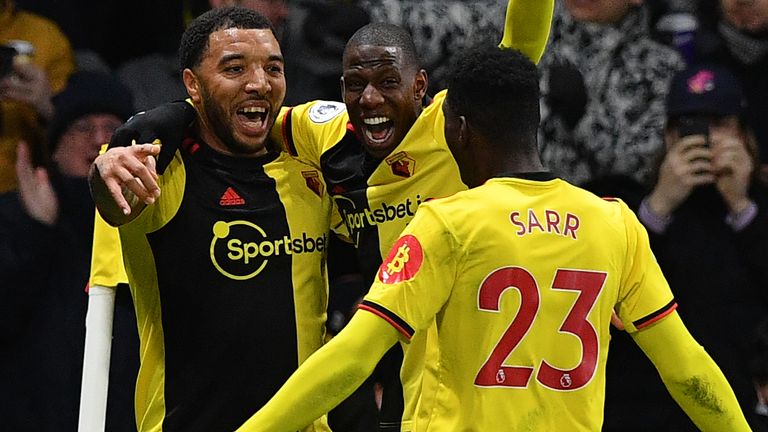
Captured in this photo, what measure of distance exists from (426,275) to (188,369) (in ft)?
3.84

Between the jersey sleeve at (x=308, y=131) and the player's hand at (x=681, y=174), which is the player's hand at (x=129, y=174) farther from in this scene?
the player's hand at (x=681, y=174)

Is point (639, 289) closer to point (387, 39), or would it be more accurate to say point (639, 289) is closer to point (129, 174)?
point (387, 39)

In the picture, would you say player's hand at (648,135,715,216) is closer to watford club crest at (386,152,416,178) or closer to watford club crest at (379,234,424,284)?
watford club crest at (386,152,416,178)

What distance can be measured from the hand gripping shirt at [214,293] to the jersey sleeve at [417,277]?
0.94m

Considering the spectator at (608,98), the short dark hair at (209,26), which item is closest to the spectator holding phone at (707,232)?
the spectator at (608,98)

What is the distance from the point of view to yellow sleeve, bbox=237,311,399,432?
151 inches

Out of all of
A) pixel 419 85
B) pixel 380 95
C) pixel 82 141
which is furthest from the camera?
pixel 82 141

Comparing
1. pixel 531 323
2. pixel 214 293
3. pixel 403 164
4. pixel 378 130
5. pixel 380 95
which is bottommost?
pixel 214 293

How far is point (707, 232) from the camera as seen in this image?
6516mm

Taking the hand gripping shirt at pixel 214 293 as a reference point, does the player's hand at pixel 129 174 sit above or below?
above

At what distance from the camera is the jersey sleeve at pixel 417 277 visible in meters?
3.96

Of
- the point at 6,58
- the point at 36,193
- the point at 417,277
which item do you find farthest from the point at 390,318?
the point at 6,58

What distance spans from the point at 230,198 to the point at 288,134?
0.35 meters

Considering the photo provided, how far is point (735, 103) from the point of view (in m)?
6.70
